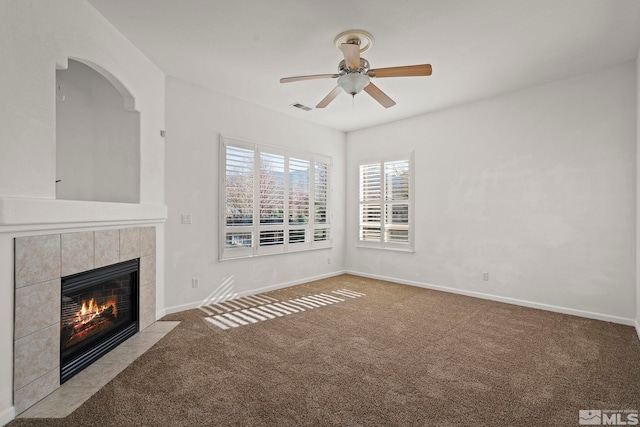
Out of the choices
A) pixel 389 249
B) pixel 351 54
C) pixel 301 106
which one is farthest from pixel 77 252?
pixel 389 249

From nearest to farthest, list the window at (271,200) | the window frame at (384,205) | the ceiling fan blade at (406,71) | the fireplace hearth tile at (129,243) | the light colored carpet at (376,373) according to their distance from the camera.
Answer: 1. the light colored carpet at (376,373)
2. the ceiling fan blade at (406,71)
3. the fireplace hearth tile at (129,243)
4. the window at (271,200)
5. the window frame at (384,205)

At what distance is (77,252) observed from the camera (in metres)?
2.43

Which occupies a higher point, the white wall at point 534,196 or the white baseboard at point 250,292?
the white wall at point 534,196

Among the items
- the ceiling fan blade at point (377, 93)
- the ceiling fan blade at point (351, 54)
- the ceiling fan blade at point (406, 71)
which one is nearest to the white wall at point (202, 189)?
the ceiling fan blade at point (377, 93)

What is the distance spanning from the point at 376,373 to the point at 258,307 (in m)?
2.07

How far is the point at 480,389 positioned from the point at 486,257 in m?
2.73

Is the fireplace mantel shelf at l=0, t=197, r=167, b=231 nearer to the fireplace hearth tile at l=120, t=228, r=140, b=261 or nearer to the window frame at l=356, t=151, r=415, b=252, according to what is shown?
the fireplace hearth tile at l=120, t=228, r=140, b=261

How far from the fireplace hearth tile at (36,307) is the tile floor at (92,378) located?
18.5 inches

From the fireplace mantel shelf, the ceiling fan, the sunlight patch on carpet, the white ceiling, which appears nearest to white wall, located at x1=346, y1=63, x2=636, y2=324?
the white ceiling

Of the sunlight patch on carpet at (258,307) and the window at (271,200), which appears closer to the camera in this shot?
the sunlight patch on carpet at (258,307)

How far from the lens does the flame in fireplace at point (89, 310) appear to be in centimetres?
256

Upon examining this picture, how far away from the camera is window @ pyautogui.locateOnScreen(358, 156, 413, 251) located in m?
5.46

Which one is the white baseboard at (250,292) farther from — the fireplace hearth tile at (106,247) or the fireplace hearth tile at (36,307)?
the fireplace hearth tile at (36,307)

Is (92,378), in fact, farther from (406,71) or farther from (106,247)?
(406,71)
